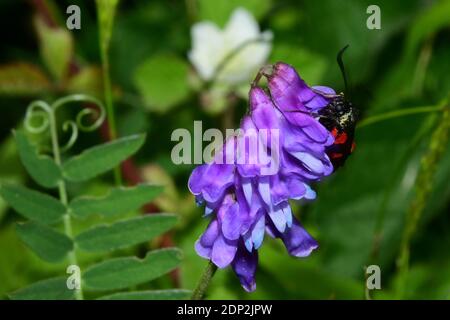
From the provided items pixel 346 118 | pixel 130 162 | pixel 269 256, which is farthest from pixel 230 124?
pixel 346 118

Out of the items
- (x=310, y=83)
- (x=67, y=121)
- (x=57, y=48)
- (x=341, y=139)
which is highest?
(x=57, y=48)

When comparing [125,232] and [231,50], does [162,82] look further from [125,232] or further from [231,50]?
[125,232]

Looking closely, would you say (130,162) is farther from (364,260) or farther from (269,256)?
(364,260)

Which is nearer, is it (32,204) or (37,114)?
(32,204)

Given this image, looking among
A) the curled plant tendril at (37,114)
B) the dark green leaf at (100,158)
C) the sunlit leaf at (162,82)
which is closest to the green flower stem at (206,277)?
the dark green leaf at (100,158)

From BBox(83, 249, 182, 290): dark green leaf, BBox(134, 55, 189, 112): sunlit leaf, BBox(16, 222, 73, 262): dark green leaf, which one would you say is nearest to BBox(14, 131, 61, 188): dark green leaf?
BBox(16, 222, 73, 262): dark green leaf

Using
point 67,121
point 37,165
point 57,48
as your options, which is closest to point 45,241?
point 37,165
